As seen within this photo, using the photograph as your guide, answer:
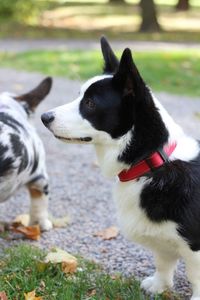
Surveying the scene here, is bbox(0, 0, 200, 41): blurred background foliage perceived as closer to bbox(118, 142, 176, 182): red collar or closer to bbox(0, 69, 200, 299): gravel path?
bbox(0, 69, 200, 299): gravel path

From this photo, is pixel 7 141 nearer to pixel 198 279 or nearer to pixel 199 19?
pixel 198 279

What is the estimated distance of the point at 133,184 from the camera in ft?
11.6

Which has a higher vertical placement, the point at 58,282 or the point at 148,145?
the point at 148,145

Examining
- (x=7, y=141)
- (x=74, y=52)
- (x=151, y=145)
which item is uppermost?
(x=151, y=145)

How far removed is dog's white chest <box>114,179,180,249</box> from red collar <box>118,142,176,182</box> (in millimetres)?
52

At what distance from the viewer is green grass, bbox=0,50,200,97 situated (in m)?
12.7

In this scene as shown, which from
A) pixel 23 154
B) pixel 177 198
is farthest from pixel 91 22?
pixel 177 198

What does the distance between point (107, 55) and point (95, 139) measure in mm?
614

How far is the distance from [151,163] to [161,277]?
0.90 m

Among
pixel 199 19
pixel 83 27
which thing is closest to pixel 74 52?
pixel 83 27

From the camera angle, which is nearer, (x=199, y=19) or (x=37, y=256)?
(x=37, y=256)

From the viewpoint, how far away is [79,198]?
6.03m

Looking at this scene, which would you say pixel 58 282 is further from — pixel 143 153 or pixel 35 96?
pixel 35 96

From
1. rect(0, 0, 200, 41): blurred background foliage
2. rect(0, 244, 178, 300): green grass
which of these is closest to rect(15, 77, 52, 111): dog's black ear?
rect(0, 244, 178, 300): green grass
